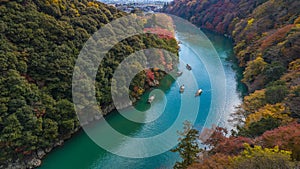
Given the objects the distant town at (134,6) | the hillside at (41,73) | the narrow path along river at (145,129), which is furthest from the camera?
the distant town at (134,6)

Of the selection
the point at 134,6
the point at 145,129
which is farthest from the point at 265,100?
the point at 134,6

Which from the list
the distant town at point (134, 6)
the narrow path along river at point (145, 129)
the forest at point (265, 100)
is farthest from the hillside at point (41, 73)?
the distant town at point (134, 6)

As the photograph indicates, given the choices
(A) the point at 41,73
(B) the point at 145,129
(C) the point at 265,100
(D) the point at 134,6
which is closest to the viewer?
(C) the point at 265,100

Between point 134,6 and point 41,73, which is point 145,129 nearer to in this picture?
point 41,73

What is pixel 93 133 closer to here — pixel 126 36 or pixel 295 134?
pixel 126 36

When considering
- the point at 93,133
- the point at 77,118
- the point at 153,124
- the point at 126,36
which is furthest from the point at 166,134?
the point at 126,36

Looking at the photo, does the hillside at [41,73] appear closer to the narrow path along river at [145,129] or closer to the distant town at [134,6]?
the narrow path along river at [145,129]
